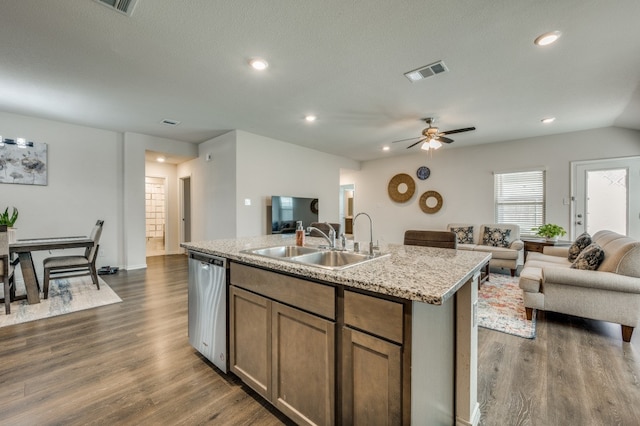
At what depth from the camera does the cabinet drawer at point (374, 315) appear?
40.6 inches

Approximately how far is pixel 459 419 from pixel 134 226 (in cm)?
569

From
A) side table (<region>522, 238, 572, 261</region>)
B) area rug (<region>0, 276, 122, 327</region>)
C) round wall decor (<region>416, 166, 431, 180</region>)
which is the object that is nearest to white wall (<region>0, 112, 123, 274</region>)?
area rug (<region>0, 276, 122, 327</region>)

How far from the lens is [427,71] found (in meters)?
2.71

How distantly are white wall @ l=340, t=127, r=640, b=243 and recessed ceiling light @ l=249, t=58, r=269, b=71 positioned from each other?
4779 mm

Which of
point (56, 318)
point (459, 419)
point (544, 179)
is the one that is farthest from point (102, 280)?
point (544, 179)

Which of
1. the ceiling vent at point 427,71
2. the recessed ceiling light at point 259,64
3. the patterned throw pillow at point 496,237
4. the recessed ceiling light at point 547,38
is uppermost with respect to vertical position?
the recessed ceiling light at point 259,64

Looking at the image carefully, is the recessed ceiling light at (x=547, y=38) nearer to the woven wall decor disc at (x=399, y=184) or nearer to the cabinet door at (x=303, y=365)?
the cabinet door at (x=303, y=365)

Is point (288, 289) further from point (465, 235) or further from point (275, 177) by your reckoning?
point (465, 235)

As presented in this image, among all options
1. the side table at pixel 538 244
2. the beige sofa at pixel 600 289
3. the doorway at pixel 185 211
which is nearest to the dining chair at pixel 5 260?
the doorway at pixel 185 211

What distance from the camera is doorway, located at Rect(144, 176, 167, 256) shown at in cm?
712

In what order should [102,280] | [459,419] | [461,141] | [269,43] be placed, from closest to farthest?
[459,419], [269,43], [102,280], [461,141]

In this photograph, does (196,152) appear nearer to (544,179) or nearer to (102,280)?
(102,280)

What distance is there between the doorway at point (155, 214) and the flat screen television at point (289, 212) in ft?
12.1

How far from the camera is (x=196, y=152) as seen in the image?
232 inches
